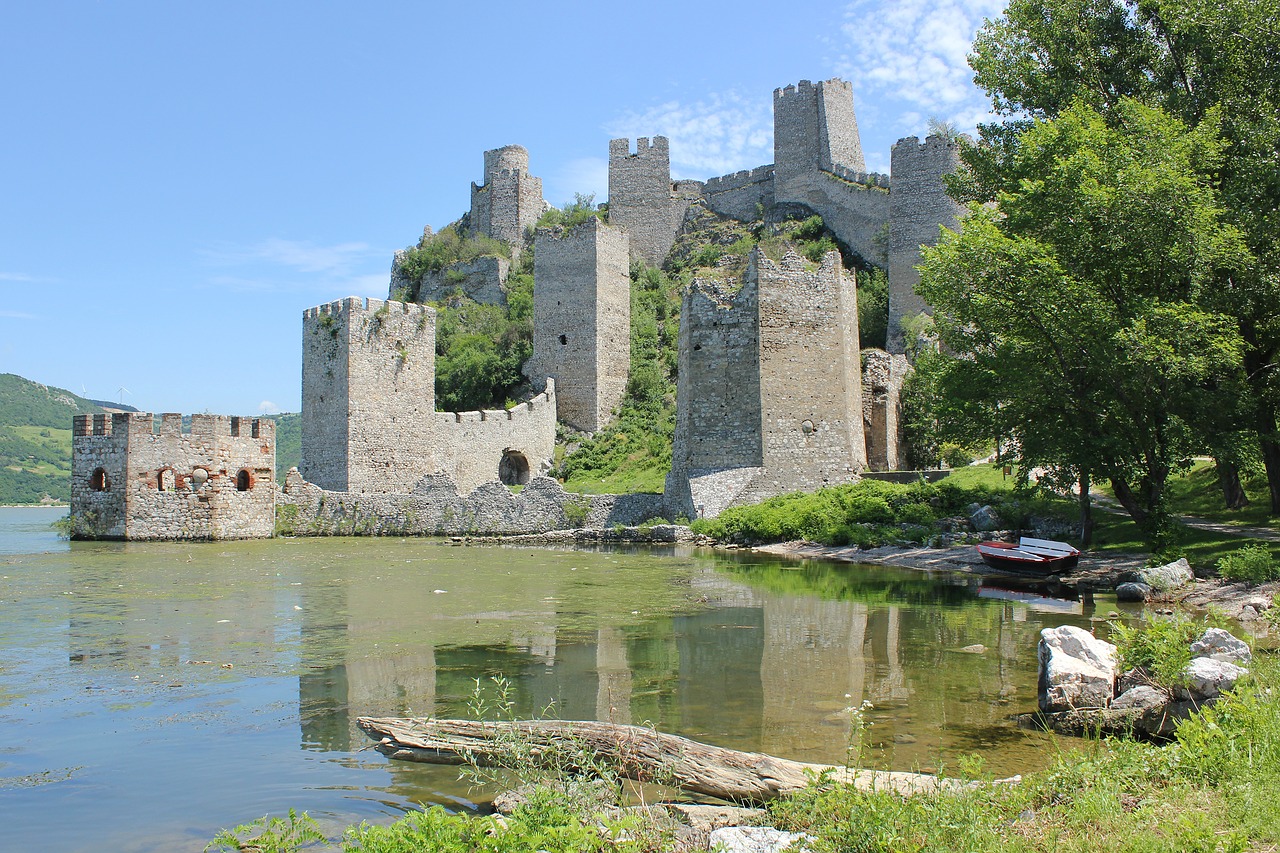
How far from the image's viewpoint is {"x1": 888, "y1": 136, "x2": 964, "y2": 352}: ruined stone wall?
36469 millimetres

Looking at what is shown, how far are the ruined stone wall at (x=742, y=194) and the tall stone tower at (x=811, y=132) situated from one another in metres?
1.54

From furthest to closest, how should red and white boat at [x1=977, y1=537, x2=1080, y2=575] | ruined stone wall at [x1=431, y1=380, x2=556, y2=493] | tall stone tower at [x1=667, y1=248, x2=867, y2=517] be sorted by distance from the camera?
ruined stone wall at [x1=431, y1=380, x2=556, y2=493] → tall stone tower at [x1=667, y1=248, x2=867, y2=517] → red and white boat at [x1=977, y1=537, x2=1080, y2=575]

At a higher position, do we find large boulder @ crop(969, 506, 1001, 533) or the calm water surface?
large boulder @ crop(969, 506, 1001, 533)

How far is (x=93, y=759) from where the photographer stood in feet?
16.9

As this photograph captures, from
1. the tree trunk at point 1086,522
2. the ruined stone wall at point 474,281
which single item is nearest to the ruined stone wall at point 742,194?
the ruined stone wall at point 474,281

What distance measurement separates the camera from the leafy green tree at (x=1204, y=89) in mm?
14141

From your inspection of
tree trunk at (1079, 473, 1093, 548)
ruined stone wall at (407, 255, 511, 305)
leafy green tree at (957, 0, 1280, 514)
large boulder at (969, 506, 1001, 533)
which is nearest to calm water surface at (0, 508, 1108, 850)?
tree trunk at (1079, 473, 1093, 548)

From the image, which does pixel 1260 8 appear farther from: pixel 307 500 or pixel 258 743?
pixel 307 500

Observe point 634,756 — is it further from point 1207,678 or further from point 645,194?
point 645,194

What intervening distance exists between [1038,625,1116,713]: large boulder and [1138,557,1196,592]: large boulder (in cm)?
562

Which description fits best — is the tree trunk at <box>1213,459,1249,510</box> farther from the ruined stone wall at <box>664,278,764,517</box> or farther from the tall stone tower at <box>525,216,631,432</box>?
the tall stone tower at <box>525,216,631,432</box>

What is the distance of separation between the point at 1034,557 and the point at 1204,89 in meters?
8.66

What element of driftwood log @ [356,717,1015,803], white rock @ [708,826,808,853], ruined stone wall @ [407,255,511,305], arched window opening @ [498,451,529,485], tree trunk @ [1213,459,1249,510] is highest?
ruined stone wall @ [407,255,511,305]

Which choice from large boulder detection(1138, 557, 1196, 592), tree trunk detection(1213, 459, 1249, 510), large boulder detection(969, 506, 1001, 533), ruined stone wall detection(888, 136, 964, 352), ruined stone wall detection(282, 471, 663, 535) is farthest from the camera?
→ ruined stone wall detection(888, 136, 964, 352)
